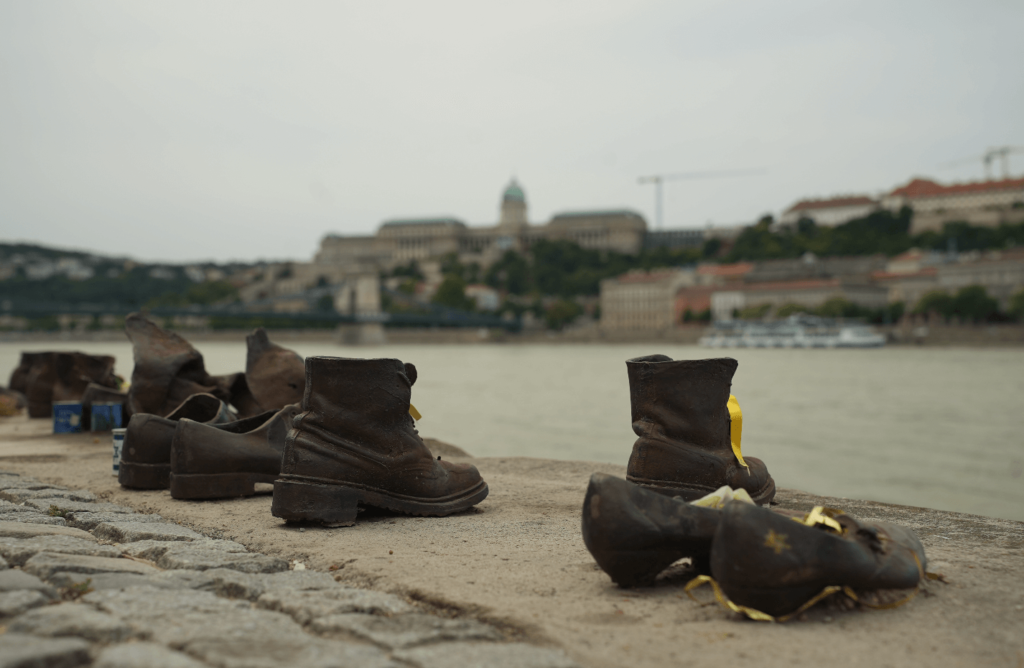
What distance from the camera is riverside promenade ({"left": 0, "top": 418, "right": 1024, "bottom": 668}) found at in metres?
1.59

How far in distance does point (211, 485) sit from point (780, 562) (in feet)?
7.14

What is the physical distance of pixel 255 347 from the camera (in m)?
4.70

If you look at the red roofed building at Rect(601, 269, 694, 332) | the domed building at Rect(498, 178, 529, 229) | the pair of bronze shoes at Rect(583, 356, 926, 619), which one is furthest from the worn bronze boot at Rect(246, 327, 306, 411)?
the domed building at Rect(498, 178, 529, 229)

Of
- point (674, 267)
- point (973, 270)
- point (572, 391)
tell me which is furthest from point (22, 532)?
point (674, 267)

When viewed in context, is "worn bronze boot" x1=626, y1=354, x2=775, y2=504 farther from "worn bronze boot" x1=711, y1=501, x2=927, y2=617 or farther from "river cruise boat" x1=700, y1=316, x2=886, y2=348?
"river cruise boat" x1=700, y1=316, x2=886, y2=348

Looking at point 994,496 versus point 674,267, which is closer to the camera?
point 994,496

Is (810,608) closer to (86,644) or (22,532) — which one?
(86,644)

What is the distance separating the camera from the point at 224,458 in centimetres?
337

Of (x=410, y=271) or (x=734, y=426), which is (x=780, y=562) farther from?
(x=410, y=271)

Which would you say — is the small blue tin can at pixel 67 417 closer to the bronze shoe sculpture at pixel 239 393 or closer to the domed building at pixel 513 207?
the bronze shoe sculpture at pixel 239 393

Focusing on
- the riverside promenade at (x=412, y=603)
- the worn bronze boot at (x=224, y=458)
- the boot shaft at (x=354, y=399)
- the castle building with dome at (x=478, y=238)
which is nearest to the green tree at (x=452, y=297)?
the castle building with dome at (x=478, y=238)

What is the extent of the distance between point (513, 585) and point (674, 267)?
3926 inches

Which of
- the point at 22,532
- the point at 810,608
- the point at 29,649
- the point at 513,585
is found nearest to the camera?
the point at 29,649

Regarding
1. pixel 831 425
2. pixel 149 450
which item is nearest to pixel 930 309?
pixel 831 425
